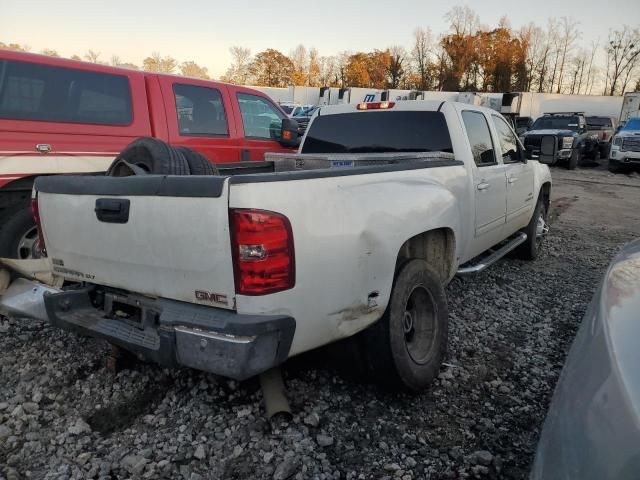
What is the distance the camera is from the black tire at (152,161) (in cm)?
305

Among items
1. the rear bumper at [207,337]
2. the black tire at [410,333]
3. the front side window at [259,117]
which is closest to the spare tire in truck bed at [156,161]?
the rear bumper at [207,337]

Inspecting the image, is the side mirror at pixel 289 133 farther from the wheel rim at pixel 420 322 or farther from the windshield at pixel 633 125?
the windshield at pixel 633 125

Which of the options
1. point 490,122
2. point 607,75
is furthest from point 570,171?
point 607,75

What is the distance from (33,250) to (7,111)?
123 centimetres

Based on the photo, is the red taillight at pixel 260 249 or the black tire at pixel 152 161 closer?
the red taillight at pixel 260 249

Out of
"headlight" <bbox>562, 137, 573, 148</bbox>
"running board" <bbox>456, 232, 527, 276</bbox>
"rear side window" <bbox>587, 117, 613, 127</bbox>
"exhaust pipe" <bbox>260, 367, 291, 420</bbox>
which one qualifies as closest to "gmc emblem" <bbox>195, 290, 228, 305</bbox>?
"exhaust pipe" <bbox>260, 367, 291, 420</bbox>

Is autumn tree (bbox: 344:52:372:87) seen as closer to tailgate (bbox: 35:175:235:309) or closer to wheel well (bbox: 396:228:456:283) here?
wheel well (bbox: 396:228:456:283)

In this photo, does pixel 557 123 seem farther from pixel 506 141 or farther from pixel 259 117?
pixel 259 117

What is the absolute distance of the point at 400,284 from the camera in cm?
271

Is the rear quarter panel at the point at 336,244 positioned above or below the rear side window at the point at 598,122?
above

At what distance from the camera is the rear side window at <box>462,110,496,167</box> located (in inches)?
161

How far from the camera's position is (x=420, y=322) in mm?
3045

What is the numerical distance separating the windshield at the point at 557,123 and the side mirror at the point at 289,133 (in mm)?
16563

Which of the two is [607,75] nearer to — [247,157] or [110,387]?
[247,157]
